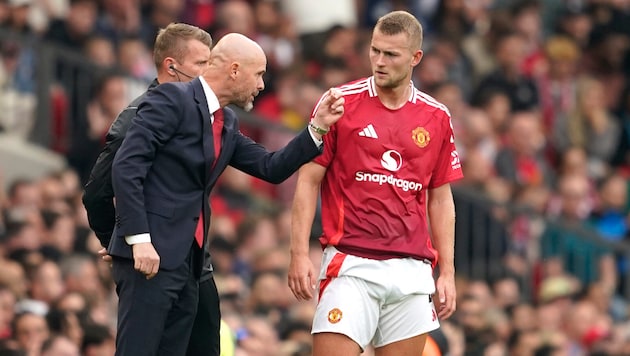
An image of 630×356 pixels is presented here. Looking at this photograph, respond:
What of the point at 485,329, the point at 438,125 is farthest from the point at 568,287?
the point at 438,125

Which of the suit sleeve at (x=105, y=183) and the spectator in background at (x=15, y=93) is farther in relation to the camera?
the spectator in background at (x=15, y=93)

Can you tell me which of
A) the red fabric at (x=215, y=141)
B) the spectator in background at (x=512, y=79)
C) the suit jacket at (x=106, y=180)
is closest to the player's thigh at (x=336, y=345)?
the red fabric at (x=215, y=141)

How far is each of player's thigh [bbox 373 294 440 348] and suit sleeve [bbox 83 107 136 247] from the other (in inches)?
59.1

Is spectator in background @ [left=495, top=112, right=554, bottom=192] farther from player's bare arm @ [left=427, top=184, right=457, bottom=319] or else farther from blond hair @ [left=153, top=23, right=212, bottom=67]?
blond hair @ [left=153, top=23, right=212, bottom=67]

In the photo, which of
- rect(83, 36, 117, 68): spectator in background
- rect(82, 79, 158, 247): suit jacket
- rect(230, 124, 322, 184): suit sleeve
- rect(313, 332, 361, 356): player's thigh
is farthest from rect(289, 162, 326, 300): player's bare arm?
rect(83, 36, 117, 68): spectator in background

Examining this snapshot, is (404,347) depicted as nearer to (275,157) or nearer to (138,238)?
(275,157)

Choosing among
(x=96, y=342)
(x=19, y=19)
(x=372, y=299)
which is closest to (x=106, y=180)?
(x=372, y=299)

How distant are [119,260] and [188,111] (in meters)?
0.79

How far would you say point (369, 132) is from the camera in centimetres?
958

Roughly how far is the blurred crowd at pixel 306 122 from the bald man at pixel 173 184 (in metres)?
2.61

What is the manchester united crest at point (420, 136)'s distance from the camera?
379 inches

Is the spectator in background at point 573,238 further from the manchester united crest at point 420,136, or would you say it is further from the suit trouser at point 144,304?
the suit trouser at point 144,304

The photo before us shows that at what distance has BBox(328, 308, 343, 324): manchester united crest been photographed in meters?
9.45

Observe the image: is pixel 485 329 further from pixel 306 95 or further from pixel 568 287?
pixel 306 95
